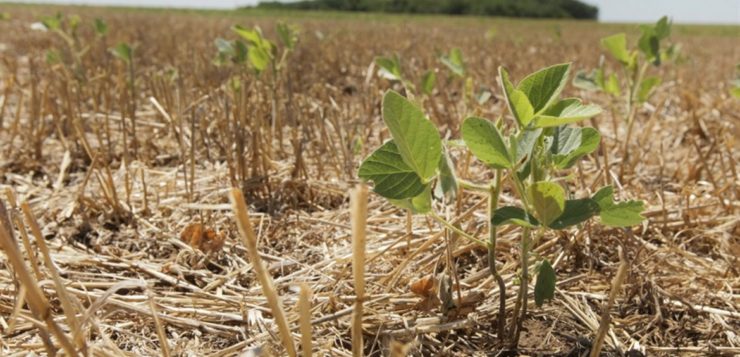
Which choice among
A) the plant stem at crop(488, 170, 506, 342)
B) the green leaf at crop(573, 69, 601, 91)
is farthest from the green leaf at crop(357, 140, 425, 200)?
the green leaf at crop(573, 69, 601, 91)

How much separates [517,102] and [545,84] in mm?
56

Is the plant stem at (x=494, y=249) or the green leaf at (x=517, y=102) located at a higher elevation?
the green leaf at (x=517, y=102)

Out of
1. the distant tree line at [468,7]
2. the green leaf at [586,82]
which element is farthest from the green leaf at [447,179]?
the distant tree line at [468,7]

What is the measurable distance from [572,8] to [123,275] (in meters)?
37.4

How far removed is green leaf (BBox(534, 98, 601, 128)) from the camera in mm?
685

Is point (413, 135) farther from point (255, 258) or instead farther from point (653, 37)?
point (653, 37)

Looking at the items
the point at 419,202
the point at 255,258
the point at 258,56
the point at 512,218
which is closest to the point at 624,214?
the point at 512,218

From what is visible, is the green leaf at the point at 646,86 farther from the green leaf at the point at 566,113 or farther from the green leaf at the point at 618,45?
the green leaf at the point at 566,113

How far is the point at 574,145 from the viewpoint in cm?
76

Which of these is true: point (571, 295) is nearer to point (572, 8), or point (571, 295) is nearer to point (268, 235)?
point (268, 235)

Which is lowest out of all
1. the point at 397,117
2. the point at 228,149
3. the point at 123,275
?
the point at 123,275

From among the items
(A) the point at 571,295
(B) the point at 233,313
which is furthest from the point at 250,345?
(A) the point at 571,295

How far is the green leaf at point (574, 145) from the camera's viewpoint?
2.46 ft

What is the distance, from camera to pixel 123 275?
1.12 m
